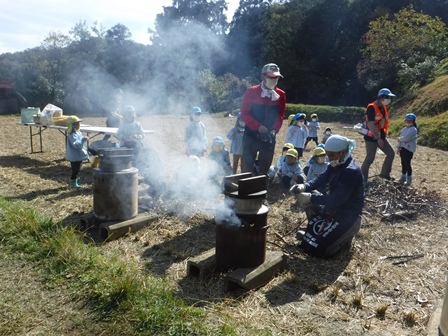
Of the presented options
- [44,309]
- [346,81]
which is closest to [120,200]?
[44,309]

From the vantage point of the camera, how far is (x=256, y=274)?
11.3 feet

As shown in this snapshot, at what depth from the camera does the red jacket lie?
519cm

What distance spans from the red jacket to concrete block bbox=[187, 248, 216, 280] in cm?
211

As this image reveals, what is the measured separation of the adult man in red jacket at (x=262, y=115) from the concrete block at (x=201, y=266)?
6.67ft

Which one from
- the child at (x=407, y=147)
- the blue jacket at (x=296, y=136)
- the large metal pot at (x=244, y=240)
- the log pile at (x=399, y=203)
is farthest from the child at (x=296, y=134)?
the large metal pot at (x=244, y=240)

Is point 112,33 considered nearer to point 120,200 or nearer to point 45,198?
point 45,198

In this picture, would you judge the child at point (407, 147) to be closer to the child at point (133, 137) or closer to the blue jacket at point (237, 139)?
Result: the blue jacket at point (237, 139)

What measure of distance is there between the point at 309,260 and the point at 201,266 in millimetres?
1231

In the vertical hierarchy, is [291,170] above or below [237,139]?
below

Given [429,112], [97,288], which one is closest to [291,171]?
[97,288]

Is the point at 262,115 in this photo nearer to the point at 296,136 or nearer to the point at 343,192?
the point at 343,192

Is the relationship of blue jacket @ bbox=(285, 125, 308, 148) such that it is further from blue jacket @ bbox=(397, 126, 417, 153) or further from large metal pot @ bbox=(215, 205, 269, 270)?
large metal pot @ bbox=(215, 205, 269, 270)

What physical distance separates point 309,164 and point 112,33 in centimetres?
823

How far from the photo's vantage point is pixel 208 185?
6.39 metres
